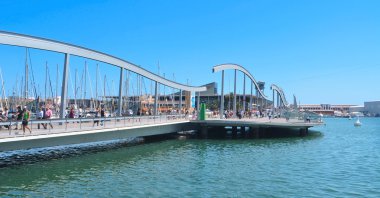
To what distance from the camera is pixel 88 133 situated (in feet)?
86.2

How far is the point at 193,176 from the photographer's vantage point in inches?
786

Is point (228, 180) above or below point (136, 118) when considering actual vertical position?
below

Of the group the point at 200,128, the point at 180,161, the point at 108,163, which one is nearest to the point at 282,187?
the point at 180,161

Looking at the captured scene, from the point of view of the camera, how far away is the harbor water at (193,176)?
16.3m

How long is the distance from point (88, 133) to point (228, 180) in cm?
1157

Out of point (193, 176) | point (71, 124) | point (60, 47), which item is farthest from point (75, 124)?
point (193, 176)

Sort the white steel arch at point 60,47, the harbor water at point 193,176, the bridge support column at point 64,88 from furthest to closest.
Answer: the bridge support column at point 64,88, the white steel arch at point 60,47, the harbor water at point 193,176

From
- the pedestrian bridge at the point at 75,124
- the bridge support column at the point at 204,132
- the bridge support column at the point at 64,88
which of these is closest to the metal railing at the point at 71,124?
the pedestrian bridge at the point at 75,124

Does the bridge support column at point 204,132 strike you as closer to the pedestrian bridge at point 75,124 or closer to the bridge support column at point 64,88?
the pedestrian bridge at point 75,124

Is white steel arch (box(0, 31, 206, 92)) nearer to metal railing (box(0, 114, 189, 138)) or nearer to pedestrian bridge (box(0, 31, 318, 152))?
pedestrian bridge (box(0, 31, 318, 152))

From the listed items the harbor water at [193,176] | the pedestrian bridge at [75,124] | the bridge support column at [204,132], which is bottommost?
the harbor water at [193,176]

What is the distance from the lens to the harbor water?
16.3m

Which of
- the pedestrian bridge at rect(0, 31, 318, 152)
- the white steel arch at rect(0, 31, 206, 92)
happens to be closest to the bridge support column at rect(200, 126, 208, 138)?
the pedestrian bridge at rect(0, 31, 318, 152)

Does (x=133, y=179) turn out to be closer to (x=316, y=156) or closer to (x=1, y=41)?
(x=1, y=41)
